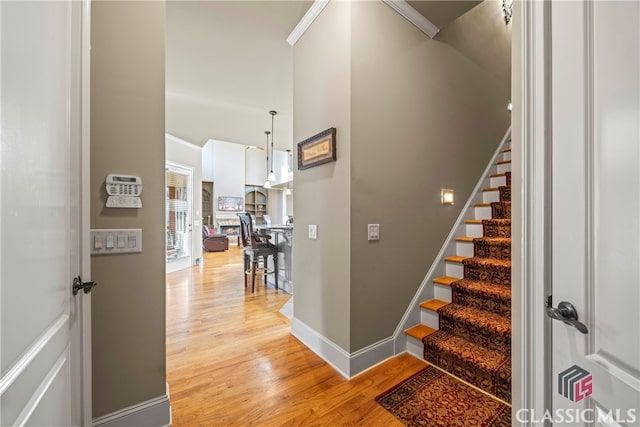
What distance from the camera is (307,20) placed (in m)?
2.37

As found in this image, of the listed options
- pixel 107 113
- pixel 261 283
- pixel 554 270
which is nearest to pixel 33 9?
pixel 107 113

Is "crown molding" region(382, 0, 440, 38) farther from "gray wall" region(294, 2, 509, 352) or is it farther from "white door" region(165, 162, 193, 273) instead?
"white door" region(165, 162, 193, 273)

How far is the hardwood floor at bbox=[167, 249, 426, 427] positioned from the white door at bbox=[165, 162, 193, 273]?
3202mm

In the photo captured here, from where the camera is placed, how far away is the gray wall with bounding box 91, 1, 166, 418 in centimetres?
129

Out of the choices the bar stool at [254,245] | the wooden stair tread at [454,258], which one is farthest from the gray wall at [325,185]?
the bar stool at [254,245]

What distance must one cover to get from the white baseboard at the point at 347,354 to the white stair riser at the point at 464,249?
121 centimetres

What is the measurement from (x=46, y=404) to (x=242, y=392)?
121 centimetres

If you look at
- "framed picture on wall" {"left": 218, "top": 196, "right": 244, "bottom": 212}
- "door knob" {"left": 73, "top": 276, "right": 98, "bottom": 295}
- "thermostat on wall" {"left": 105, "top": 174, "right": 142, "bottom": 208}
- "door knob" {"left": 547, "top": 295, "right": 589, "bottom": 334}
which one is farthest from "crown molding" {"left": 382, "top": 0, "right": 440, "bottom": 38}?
"framed picture on wall" {"left": 218, "top": 196, "right": 244, "bottom": 212}

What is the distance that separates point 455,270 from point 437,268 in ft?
0.65

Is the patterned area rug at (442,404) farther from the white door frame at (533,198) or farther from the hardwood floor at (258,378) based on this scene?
the white door frame at (533,198)

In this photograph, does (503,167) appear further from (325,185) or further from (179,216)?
(179,216)

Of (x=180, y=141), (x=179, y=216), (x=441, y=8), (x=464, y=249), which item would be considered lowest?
(x=464, y=249)

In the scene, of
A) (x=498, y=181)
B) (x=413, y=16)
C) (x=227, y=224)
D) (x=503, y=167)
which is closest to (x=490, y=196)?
(x=498, y=181)

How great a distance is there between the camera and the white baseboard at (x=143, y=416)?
4.27ft
